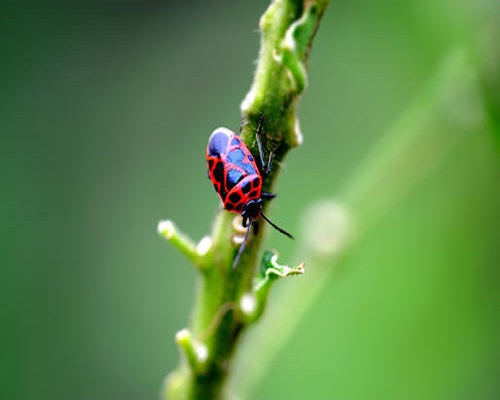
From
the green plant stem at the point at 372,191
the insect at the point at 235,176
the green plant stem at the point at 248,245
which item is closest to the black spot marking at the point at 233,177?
the insect at the point at 235,176

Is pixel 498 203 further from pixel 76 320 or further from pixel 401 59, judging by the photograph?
pixel 76 320

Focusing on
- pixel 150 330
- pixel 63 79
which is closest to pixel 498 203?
pixel 150 330

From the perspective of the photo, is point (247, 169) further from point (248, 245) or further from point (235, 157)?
point (248, 245)

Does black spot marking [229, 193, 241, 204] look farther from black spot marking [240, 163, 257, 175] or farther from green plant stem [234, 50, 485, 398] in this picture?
green plant stem [234, 50, 485, 398]

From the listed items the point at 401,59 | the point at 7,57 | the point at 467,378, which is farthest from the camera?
the point at 7,57

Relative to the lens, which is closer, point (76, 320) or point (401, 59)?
point (401, 59)

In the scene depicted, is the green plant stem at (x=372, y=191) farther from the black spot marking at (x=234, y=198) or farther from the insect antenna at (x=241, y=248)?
the insect antenna at (x=241, y=248)
